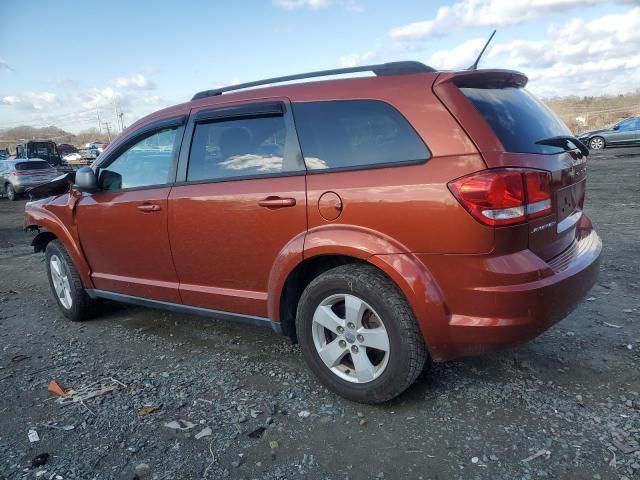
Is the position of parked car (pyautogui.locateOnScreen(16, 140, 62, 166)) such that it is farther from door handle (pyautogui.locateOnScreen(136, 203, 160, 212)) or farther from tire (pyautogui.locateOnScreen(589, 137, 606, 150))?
tire (pyautogui.locateOnScreen(589, 137, 606, 150))

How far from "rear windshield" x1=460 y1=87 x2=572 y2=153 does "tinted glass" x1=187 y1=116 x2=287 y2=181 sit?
1.17 m

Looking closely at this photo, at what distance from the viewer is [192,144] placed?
3.44 metres

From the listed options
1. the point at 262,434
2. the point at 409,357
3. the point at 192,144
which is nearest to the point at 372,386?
the point at 409,357

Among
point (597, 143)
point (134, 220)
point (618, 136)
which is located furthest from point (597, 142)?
point (134, 220)

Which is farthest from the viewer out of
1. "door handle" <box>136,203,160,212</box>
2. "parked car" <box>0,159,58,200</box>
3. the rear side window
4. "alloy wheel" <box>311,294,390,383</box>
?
"parked car" <box>0,159,58,200</box>

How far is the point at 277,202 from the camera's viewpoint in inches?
114

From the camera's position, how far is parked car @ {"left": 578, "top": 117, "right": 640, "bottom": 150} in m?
22.0

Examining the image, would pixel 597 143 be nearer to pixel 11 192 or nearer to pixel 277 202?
pixel 277 202

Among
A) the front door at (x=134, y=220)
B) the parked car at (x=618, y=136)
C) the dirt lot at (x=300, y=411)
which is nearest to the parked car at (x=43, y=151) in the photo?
the front door at (x=134, y=220)

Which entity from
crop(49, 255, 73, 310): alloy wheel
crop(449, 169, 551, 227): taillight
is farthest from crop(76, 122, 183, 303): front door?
crop(449, 169, 551, 227): taillight

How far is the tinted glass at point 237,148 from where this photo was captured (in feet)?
9.96

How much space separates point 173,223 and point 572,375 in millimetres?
2792

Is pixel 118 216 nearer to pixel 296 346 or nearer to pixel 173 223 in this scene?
pixel 173 223

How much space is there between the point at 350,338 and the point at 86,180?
8.27 feet
